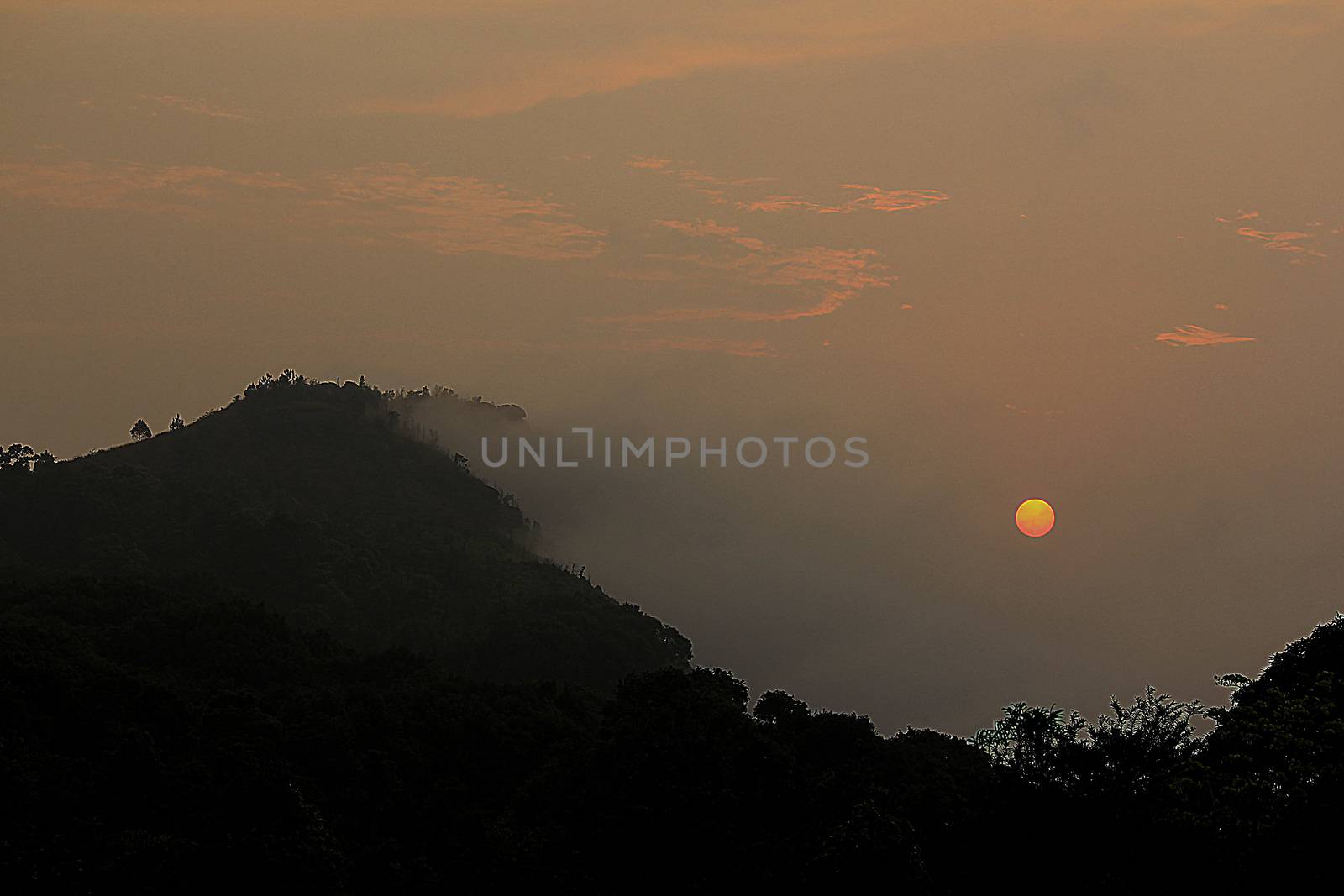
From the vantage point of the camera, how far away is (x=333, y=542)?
113 m

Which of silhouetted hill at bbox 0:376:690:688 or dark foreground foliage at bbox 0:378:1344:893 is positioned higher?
silhouetted hill at bbox 0:376:690:688

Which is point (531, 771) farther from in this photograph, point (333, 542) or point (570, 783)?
point (333, 542)

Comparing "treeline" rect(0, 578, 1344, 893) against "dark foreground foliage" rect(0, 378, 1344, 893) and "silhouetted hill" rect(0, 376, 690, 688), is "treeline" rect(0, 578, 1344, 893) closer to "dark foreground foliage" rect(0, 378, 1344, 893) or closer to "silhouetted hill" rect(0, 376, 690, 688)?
"dark foreground foliage" rect(0, 378, 1344, 893)

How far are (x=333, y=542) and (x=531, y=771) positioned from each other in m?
52.0

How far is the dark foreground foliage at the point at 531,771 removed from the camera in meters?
40.7

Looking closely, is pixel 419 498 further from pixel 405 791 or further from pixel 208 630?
pixel 405 791

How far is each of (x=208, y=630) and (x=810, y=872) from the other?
4246 centimetres

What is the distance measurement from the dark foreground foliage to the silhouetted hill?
1.98 ft

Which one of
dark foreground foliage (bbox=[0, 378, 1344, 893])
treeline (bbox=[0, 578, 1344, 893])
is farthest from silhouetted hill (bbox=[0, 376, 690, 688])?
treeline (bbox=[0, 578, 1344, 893])

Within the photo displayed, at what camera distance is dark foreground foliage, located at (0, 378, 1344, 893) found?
4066 cm

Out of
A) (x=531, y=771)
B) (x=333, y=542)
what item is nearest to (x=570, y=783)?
(x=531, y=771)

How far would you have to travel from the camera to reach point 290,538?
108m

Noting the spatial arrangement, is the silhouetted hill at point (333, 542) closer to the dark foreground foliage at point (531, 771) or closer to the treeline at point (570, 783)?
the dark foreground foliage at point (531, 771)

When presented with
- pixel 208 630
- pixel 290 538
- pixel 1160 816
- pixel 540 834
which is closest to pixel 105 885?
pixel 540 834
